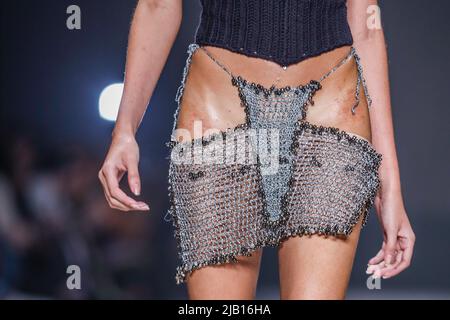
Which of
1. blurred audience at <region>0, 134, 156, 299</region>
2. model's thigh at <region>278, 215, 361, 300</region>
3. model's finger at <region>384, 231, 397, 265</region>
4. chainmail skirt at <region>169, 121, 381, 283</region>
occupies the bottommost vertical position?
model's thigh at <region>278, 215, 361, 300</region>

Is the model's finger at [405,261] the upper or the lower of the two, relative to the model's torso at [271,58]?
lower

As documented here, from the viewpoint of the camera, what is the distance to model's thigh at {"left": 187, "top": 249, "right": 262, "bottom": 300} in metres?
1.44

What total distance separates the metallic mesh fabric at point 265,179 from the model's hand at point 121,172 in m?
0.09

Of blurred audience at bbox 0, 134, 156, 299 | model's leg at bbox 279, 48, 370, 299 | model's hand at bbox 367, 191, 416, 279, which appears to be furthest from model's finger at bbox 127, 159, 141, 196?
blurred audience at bbox 0, 134, 156, 299

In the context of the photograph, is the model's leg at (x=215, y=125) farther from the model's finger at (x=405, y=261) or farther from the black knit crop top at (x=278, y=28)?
the model's finger at (x=405, y=261)

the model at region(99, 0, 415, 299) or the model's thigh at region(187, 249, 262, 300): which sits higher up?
the model at region(99, 0, 415, 299)

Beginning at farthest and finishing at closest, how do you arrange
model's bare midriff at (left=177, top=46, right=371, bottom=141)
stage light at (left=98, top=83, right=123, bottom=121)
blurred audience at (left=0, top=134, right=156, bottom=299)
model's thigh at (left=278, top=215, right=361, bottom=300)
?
blurred audience at (left=0, top=134, right=156, bottom=299)
stage light at (left=98, top=83, right=123, bottom=121)
model's bare midriff at (left=177, top=46, right=371, bottom=141)
model's thigh at (left=278, top=215, right=361, bottom=300)

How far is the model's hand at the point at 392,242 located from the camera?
59.4 inches

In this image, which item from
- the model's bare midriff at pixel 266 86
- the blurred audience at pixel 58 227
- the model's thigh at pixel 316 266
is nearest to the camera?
the model's thigh at pixel 316 266

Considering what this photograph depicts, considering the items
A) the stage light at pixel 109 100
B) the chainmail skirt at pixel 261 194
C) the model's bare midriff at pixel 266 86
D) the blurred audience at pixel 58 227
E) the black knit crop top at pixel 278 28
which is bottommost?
the chainmail skirt at pixel 261 194

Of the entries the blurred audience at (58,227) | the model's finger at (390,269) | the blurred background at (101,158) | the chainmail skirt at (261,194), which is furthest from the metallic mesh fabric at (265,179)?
the blurred audience at (58,227)

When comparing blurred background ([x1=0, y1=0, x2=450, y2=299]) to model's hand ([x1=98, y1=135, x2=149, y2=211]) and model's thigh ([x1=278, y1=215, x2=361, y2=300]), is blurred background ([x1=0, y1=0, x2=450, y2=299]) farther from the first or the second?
model's thigh ([x1=278, y1=215, x2=361, y2=300])
